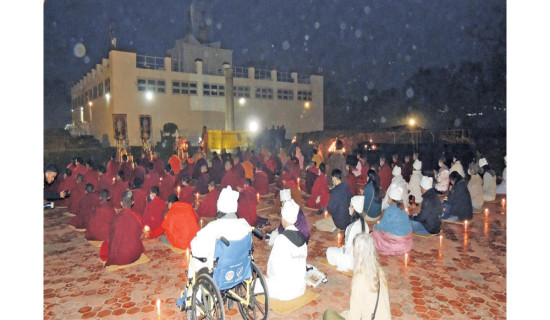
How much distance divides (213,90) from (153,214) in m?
26.7

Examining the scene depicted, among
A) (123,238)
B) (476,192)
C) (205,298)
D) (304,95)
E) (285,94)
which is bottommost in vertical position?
(205,298)

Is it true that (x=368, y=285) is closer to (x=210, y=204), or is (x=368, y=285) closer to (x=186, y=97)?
(x=210, y=204)

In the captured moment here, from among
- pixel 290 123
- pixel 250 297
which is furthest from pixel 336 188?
pixel 290 123

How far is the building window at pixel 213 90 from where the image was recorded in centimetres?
3228

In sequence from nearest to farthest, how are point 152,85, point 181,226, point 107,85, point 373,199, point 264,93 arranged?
point 181,226 → point 373,199 → point 107,85 → point 152,85 → point 264,93

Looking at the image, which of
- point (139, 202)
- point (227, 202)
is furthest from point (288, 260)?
point (139, 202)

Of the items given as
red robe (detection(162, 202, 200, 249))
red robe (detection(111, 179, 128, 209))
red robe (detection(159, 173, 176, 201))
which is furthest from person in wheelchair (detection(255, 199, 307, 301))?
red robe (detection(159, 173, 176, 201))

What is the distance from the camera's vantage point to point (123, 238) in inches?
234

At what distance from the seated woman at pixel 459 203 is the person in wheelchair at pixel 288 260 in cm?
556

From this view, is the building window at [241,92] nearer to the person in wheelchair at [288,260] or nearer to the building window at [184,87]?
the building window at [184,87]

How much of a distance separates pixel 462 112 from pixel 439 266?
34652 mm

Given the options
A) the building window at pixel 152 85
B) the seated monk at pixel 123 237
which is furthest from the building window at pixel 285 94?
the seated monk at pixel 123 237

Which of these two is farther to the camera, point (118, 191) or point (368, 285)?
point (118, 191)

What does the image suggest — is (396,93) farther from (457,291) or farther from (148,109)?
(457,291)
